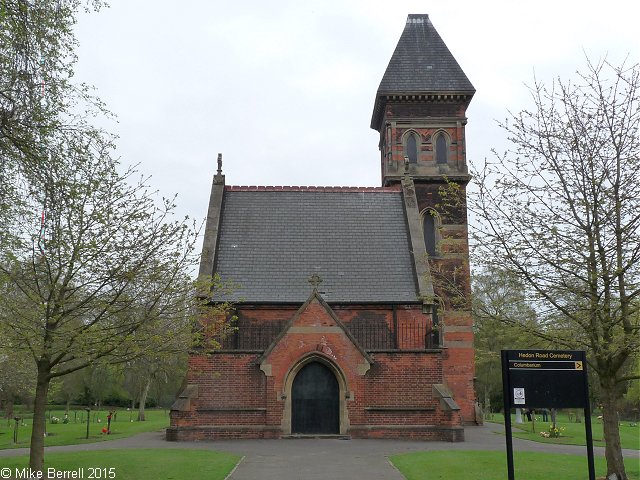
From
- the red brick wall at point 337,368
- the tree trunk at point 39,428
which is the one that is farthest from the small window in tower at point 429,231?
the tree trunk at point 39,428

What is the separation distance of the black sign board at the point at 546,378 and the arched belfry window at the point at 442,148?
81.1 feet

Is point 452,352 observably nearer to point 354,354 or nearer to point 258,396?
point 354,354

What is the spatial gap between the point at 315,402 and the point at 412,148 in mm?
17557

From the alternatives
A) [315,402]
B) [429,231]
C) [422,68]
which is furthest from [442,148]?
[315,402]

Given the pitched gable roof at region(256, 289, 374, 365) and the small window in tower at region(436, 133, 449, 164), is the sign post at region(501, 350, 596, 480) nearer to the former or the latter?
the pitched gable roof at region(256, 289, 374, 365)

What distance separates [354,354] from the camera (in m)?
23.3

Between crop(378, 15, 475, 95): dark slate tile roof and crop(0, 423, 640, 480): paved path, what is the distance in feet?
62.9

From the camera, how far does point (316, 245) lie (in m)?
28.4

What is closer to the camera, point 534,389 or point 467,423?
point 534,389

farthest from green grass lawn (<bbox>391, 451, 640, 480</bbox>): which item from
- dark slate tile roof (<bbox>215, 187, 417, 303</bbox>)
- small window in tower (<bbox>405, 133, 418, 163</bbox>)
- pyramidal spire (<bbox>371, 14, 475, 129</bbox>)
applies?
pyramidal spire (<bbox>371, 14, 475, 129</bbox>)

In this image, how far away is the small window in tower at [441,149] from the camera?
3578 centimetres

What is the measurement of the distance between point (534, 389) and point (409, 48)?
3087cm

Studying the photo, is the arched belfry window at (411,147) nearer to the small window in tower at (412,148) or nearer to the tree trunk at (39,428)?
the small window in tower at (412,148)

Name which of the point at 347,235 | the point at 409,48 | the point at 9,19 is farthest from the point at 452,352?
the point at 9,19
